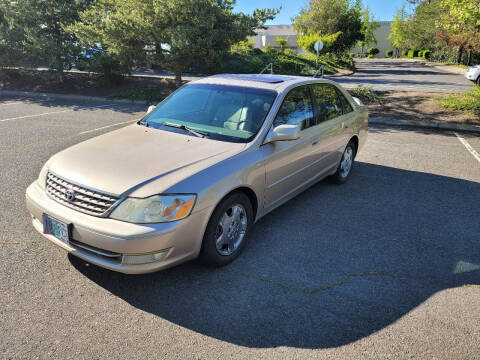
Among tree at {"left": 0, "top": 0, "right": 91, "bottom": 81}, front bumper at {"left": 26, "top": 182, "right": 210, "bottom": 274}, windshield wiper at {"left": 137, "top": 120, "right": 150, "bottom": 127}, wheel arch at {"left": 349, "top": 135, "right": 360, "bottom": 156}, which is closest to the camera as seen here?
front bumper at {"left": 26, "top": 182, "right": 210, "bottom": 274}

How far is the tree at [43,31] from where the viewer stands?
47.3 feet

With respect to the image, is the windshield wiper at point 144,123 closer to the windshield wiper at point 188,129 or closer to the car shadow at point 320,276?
the windshield wiper at point 188,129

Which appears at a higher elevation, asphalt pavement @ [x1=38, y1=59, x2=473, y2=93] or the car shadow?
asphalt pavement @ [x1=38, y1=59, x2=473, y2=93]

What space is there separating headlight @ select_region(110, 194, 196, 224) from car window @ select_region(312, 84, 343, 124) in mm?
2506

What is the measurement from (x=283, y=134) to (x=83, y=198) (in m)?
1.91

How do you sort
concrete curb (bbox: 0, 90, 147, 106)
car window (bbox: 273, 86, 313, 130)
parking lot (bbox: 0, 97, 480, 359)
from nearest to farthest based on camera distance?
parking lot (bbox: 0, 97, 480, 359), car window (bbox: 273, 86, 313, 130), concrete curb (bbox: 0, 90, 147, 106)

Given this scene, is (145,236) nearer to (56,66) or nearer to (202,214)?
(202,214)

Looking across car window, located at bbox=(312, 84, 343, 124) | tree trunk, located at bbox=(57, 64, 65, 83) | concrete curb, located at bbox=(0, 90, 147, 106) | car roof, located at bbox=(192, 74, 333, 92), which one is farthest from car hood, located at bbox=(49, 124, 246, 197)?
tree trunk, located at bbox=(57, 64, 65, 83)

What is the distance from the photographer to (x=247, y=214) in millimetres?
3510

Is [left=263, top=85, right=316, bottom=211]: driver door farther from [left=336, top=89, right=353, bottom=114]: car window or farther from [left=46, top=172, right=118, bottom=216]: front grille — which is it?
[left=46, top=172, right=118, bottom=216]: front grille

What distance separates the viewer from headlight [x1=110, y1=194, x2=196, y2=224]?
271cm

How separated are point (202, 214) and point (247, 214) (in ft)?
2.31

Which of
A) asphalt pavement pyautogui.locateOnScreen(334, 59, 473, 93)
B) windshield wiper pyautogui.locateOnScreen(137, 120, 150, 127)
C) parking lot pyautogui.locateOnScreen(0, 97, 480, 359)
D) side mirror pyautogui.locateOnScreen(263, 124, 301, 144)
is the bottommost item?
parking lot pyautogui.locateOnScreen(0, 97, 480, 359)

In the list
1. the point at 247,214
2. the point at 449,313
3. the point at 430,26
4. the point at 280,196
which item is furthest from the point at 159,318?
the point at 430,26
